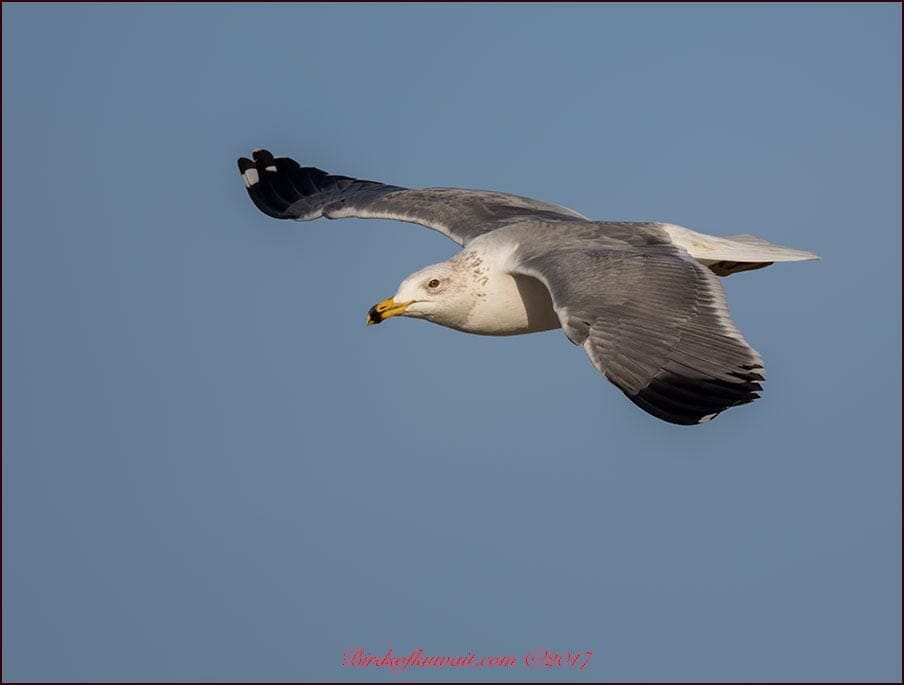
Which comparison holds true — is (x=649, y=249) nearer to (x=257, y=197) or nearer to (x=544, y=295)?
(x=544, y=295)

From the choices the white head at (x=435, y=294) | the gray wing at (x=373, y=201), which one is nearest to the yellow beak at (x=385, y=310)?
the white head at (x=435, y=294)

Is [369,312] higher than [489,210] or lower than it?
lower

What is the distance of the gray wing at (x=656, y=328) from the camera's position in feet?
28.3

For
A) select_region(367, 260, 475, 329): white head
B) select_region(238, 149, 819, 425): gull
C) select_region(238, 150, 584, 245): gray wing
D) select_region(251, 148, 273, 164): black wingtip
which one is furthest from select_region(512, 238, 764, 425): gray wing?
select_region(251, 148, 273, 164): black wingtip

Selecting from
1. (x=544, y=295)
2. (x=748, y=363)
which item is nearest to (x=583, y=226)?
(x=544, y=295)

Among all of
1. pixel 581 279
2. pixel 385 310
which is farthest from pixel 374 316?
pixel 581 279

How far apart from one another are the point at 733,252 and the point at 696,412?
2968 millimetres

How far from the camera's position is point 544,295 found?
35.6ft

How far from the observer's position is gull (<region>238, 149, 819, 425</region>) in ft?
28.9

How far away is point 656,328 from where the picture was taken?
9203 millimetres

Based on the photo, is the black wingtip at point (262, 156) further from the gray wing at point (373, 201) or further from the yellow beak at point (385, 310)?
the yellow beak at point (385, 310)

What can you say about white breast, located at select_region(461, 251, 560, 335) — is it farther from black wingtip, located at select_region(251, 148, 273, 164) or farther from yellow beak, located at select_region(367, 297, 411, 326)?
black wingtip, located at select_region(251, 148, 273, 164)

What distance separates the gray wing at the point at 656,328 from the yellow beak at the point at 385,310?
103cm

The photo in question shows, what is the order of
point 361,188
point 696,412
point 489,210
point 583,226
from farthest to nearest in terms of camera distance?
point 361,188 < point 489,210 < point 583,226 < point 696,412
